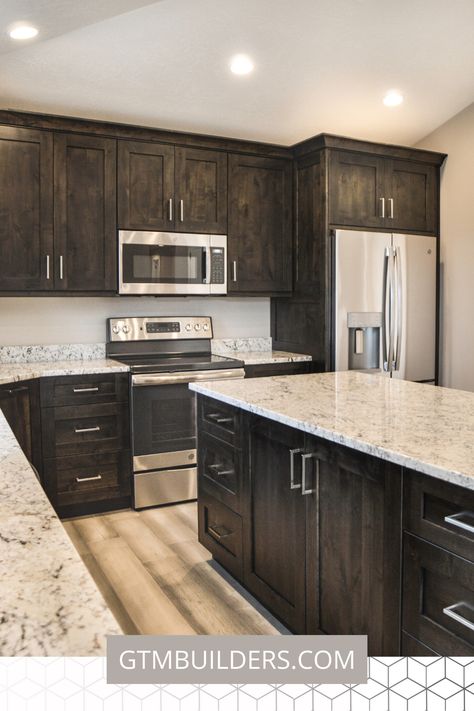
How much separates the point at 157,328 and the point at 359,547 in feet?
9.28

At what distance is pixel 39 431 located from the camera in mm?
3463

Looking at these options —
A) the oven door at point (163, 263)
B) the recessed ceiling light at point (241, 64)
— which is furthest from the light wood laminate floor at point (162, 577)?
the recessed ceiling light at point (241, 64)

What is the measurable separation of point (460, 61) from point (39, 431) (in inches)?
138

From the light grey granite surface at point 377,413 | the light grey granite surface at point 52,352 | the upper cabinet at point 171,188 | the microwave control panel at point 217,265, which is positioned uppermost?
Answer: the upper cabinet at point 171,188

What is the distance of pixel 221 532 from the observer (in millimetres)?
2707

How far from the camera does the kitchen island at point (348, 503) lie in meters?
1.42

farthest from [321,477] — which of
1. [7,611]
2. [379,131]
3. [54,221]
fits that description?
Result: [379,131]

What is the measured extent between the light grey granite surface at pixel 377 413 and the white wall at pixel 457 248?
1920 mm

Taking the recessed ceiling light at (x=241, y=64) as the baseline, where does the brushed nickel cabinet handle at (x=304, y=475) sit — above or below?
below

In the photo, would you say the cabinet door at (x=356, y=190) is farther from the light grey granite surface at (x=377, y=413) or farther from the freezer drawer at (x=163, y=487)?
the freezer drawer at (x=163, y=487)

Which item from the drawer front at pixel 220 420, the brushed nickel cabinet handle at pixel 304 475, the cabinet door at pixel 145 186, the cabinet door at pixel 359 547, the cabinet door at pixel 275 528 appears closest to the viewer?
the cabinet door at pixel 359 547

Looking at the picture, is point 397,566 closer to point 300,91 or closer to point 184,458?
point 184,458

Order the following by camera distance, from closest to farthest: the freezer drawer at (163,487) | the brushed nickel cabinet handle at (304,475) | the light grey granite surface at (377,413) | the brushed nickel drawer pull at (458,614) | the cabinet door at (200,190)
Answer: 1. the brushed nickel drawer pull at (458,614)
2. the light grey granite surface at (377,413)
3. the brushed nickel cabinet handle at (304,475)
4. the freezer drawer at (163,487)
5. the cabinet door at (200,190)

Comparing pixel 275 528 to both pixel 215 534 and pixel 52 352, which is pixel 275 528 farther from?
pixel 52 352
